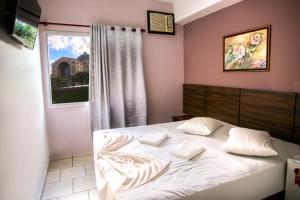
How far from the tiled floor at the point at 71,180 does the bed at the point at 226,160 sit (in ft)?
2.10

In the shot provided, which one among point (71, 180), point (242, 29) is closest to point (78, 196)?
point (71, 180)

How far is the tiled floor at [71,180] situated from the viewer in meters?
2.35

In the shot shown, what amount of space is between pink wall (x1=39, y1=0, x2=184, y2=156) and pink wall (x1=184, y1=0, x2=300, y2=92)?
39 centimetres

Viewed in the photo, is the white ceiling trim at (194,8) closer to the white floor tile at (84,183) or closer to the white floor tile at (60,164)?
the white floor tile at (84,183)

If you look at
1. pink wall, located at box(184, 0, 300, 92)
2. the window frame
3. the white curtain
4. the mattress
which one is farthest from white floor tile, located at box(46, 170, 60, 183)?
pink wall, located at box(184, 0, 300, 92)

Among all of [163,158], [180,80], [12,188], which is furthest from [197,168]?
[180,80]

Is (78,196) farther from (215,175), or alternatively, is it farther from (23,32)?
(23,32)

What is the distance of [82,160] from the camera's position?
129 inches

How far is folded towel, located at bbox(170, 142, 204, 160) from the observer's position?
1.89 meters

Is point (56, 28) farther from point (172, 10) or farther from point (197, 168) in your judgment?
point (197, 168)

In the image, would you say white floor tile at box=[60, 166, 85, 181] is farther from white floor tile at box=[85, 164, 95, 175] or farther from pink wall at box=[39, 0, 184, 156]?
pink wall at box=[39, 0, 184, 156]

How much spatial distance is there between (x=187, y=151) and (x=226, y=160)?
1.18ft

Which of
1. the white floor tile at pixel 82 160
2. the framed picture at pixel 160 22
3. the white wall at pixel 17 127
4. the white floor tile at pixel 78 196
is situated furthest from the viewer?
the framed picture at pixel 160 22

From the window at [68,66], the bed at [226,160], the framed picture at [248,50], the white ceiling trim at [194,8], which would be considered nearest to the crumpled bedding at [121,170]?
the bed at [226,160]
